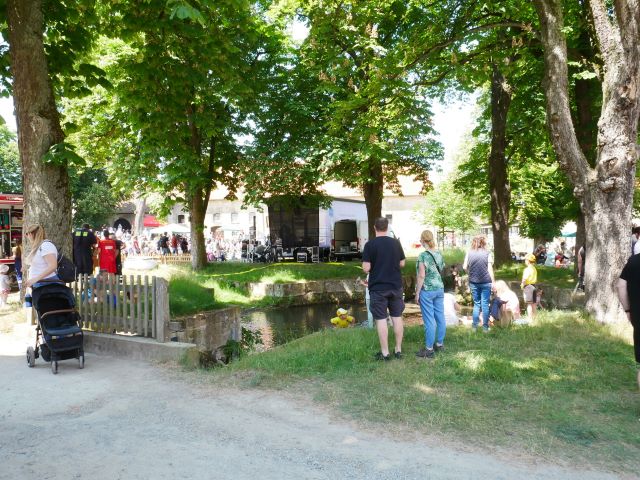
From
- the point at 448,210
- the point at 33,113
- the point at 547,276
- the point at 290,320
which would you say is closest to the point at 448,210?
the point at 448,210

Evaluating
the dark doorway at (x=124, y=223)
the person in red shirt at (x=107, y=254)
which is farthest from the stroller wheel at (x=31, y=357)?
the dark doorway at (x=124, y=223)

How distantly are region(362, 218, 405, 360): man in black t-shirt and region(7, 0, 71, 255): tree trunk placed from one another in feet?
16.8

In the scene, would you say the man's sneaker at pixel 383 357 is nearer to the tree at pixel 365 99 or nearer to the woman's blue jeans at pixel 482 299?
the woman's blue jeans at pixel 482 299

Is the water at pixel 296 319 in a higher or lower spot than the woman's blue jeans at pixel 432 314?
lower

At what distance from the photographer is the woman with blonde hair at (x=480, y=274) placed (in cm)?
912

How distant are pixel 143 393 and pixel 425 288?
12.5ft

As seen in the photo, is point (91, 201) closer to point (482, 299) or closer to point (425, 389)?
point (482, 299)

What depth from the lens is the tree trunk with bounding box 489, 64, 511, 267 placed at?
1877 cm

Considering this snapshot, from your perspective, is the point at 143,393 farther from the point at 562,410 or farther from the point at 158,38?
the point at 158,38

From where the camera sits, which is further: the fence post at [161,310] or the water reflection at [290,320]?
the water reflection at [290,320]

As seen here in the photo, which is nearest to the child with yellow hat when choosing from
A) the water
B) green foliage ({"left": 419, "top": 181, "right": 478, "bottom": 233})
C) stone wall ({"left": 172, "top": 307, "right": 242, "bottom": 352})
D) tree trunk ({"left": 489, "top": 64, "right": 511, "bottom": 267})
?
Answer: the water

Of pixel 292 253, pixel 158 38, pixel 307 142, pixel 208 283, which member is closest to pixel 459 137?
pixel 292 253

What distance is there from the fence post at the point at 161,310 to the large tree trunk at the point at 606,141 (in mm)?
7171

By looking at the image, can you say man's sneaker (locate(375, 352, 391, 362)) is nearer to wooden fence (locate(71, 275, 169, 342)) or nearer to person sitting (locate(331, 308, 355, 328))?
wooden fence (locate(71, 275, 169, 342))
